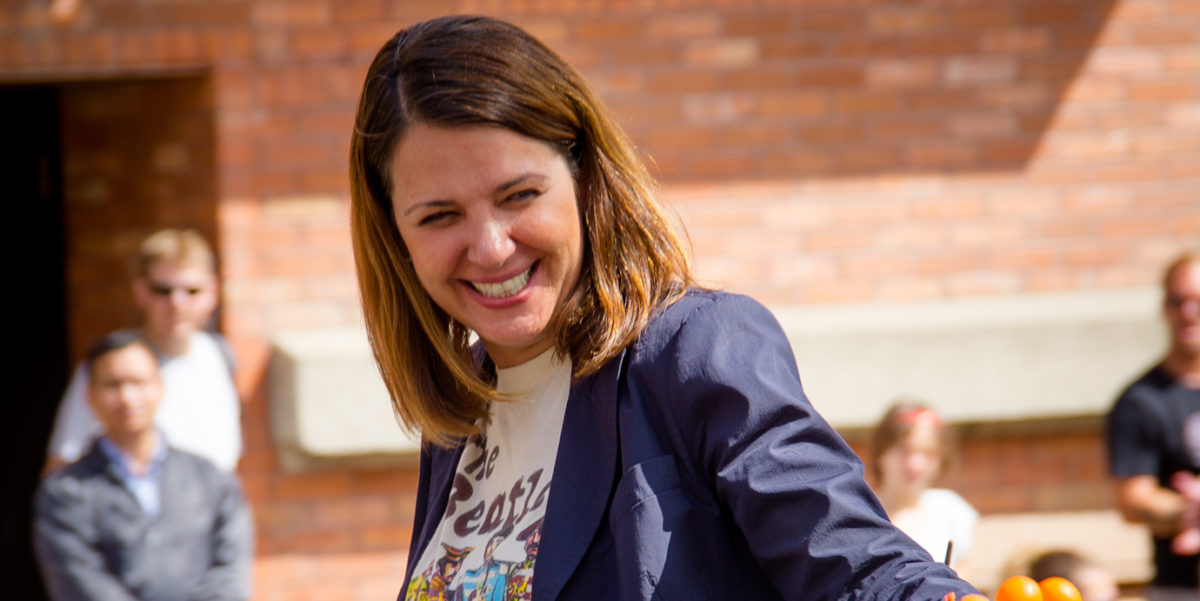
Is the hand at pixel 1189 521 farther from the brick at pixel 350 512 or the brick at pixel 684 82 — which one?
the brick at pixel 350 512

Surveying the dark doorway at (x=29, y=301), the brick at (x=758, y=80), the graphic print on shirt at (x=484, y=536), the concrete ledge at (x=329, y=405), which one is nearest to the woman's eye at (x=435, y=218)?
the graphic print on shirt at (x=484, y=536)

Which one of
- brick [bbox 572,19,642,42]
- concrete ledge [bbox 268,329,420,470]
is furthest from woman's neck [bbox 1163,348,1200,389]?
concrete ledge [bbox 268,329,420,470]

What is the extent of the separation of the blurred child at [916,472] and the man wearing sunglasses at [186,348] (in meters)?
1.98

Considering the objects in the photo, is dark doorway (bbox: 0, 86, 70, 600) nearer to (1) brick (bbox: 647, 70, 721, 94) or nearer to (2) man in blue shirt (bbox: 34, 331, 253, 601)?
(2) man in blue shirt (bbox: 34, 331, 253, 601)

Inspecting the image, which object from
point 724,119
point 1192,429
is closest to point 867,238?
point 724,119

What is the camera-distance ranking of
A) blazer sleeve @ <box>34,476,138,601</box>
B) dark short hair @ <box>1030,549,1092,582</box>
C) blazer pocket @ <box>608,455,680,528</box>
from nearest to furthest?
blazer pocket @ <box>608,455,680,528</box> < blazer sleeve @ <box>34,476,138,601</box> < dark short hair @ <box>1030,549,1092,582</box>

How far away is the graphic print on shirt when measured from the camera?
1621 millimetres

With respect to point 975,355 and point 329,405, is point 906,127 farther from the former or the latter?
point 329,405

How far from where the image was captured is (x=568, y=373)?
173 centimetres

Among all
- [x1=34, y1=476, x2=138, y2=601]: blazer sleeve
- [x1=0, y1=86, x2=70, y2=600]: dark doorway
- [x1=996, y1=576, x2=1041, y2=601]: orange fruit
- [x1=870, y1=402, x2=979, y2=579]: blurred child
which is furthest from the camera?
[x1=0, y1=86, x2=70, y2=600]: dark doorway

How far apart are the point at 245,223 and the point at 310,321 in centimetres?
40

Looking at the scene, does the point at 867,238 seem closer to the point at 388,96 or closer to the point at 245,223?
the point at 245,223

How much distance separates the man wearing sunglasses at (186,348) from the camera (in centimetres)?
426

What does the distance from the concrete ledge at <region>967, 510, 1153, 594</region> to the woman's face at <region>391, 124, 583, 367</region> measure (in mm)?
3757
